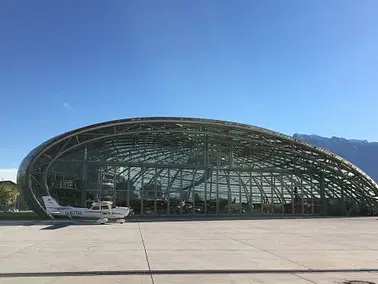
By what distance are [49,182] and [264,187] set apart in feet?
75.3

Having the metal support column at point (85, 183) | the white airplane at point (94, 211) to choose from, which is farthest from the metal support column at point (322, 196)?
the metal support column at point (85, 183)

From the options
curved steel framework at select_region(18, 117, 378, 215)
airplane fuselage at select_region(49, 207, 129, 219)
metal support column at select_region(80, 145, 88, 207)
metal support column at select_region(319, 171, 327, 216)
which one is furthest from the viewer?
metal support column at select_region(319, 171, 327, 216)

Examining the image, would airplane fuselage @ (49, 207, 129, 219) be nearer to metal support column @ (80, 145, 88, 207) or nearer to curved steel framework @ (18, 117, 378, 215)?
curved steel framework @ (18, 117, 378, 215)

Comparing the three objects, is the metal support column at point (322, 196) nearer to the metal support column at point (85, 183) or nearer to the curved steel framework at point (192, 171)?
the curved steel framework at point (192, 171)

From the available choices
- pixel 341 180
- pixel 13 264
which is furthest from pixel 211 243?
pixel 341 180

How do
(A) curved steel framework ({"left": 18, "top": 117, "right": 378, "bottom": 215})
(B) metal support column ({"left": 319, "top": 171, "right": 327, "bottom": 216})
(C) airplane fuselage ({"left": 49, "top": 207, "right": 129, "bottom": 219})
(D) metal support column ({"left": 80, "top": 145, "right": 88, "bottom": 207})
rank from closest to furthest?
(C) airplane fuselage ({"left": 49, "top": 207, "right": 129, "bottom": 219}), (A) curved steel framework ({"left": 18, "top": 117, "right": 378, "bottom": 215}), (D) metal support column ({"left": 80, "top": 145, "right": 88, "bottom": 207}), (B) metal support column ({"left": 319, "top": 171, "right": 327, "bottom": 216})

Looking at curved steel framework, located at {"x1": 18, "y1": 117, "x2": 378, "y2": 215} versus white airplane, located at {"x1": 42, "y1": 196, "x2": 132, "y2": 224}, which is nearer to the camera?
white airplane, located at {"x1": 42, "y1": 196, "x2": 132, "y2": 224}

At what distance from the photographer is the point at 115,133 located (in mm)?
39906

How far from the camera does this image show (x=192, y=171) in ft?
146

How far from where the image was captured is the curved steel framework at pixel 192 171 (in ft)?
131

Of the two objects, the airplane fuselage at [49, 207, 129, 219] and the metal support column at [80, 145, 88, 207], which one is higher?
the metal support column at [80, 145, 88, 207]

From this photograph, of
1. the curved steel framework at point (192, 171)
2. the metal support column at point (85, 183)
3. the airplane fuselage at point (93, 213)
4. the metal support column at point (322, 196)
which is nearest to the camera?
the airplane fuselage at point (93, 213)

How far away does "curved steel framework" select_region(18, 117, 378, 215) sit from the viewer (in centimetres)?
3991

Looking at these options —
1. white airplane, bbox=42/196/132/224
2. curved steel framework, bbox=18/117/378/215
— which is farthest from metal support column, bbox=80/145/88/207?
white airplane, bbox=42/196/132/224
